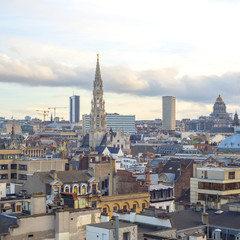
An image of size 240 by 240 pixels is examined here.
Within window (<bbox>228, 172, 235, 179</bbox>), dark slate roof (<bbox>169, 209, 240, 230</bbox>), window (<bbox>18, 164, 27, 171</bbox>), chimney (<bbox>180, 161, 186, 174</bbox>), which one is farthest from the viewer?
chimney (<bbox>180, 161, 186, 174</bbox>)

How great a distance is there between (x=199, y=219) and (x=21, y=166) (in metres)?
46.6

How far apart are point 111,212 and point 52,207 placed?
2509 centimetres

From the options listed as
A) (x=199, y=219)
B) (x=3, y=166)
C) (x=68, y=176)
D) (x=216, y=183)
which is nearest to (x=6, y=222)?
(x=199, y=219)

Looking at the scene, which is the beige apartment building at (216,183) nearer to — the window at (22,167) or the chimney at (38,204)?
the window at (22,167)

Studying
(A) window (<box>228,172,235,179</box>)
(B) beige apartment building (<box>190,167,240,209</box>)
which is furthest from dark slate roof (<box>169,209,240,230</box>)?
(A) window (<box>228,172,235,179</box>)

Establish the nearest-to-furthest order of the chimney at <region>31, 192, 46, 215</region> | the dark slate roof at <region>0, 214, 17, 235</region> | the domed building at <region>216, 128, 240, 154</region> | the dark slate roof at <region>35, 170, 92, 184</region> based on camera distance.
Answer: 1. the dark slate roof at <region>0, 214, 17, 235</region>
2. the chimney at <region>31, 192, 46, 215</region>
3. the dark slate roof at <region>35, 170, 92, 184</region>
4. the domed building at <region>216, 128, 240, 154</region>

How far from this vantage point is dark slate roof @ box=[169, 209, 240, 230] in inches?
1894

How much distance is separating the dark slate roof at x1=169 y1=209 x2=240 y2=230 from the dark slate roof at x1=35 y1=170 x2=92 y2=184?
1907cm

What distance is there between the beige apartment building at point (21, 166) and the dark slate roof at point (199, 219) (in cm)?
3907

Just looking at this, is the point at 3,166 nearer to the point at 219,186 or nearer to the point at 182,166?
the point at 182,166

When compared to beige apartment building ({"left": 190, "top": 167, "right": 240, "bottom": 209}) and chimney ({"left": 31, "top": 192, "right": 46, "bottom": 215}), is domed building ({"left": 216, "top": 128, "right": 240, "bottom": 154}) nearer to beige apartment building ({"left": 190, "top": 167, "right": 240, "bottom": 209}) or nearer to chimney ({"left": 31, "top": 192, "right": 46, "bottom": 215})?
beige apartment building ({"left": 190, "top": 167, "right": 240, "bottom": 209})

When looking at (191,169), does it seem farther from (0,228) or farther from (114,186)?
(0,228)

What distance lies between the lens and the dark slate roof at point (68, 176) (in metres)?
66.4

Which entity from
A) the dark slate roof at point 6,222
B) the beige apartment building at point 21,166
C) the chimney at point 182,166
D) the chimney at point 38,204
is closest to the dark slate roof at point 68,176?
the beige apartment building at point 21,166
